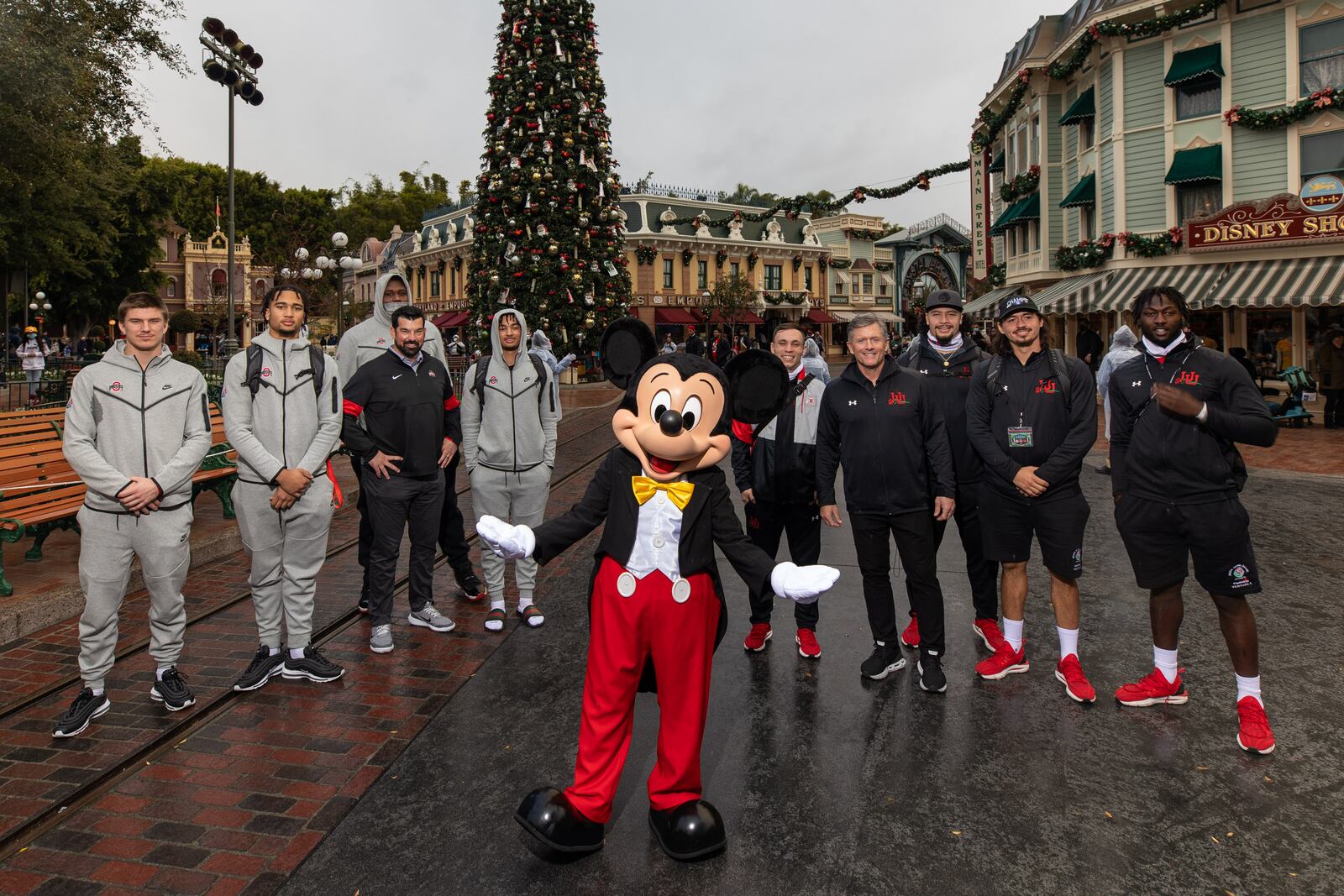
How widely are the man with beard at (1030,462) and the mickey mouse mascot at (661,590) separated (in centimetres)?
189

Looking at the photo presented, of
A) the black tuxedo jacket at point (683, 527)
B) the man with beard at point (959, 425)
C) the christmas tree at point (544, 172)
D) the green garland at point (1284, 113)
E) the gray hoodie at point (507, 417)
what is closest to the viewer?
the black tuxedo jacket at point (683, 527)

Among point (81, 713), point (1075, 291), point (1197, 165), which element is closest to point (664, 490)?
point (81, 713)

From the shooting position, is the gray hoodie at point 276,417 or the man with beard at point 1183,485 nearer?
the man with beard at point 1183,485

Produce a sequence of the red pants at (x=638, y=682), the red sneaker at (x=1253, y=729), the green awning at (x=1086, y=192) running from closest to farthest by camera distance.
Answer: the red pants at (x=638, y=682)
the red sneaker at (x=1253, y=729)
the green awning at (x=1086, y=192)

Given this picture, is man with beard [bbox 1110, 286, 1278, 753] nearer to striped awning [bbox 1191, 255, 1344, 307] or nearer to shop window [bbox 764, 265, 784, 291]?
striped awning [bbox 1191, 255, 1344, 307]

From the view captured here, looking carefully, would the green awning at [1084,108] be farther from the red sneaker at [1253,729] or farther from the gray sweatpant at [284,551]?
the gray sweatpant at [284,551]

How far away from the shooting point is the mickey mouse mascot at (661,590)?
3.05 metres

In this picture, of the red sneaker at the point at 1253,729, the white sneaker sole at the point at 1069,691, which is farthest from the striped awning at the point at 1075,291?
the red sneaker at the point at 1253,729

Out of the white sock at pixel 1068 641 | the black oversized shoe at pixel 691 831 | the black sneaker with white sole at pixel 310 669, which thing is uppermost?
the white sock at pixel 1068 641

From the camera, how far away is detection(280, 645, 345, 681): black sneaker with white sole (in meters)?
4.62

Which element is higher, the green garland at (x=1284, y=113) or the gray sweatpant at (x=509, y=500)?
the green garland at (x=1284, y=113)

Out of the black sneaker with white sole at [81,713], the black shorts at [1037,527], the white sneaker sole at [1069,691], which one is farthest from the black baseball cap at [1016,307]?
the black sneaker with white sole at [81,713]

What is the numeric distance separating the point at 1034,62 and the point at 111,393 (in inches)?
1031

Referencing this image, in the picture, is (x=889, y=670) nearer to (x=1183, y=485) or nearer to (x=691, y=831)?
(x=1183, y=485)
